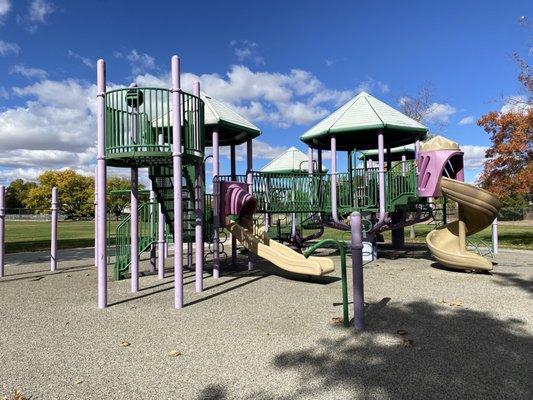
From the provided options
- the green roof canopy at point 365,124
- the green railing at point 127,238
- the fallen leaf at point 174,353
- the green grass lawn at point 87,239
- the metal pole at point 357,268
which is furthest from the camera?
the green grass lawn at point 87,239

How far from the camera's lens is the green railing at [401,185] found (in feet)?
40.9

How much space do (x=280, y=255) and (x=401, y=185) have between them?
16.5 feet

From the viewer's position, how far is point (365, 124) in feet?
42.5

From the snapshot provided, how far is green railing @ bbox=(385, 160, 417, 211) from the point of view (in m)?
12.5

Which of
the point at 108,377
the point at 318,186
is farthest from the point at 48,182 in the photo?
the point at 108,377

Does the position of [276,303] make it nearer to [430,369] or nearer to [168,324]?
[168,324]

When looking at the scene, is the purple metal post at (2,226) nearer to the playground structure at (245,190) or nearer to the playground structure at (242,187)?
the playground structure at (245,190)

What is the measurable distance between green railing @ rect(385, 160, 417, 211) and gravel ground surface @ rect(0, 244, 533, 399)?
380cm

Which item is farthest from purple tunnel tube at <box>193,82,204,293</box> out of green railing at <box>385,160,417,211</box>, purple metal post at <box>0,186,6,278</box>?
green railing at <box>385,160,417,211</box>

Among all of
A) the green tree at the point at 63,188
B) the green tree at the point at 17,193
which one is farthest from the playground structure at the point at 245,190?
the green tree at the point at 17,193

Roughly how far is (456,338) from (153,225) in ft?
25.2

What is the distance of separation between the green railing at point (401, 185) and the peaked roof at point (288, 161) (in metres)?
11.2

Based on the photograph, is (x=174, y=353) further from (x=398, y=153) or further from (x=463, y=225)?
(x=398, y=153)

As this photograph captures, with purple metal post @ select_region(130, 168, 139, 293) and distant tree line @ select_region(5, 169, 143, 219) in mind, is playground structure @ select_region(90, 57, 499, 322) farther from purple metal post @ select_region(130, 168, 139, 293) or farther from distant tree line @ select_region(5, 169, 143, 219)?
distant tree line @ select_region(5, 169, 143, 219)
